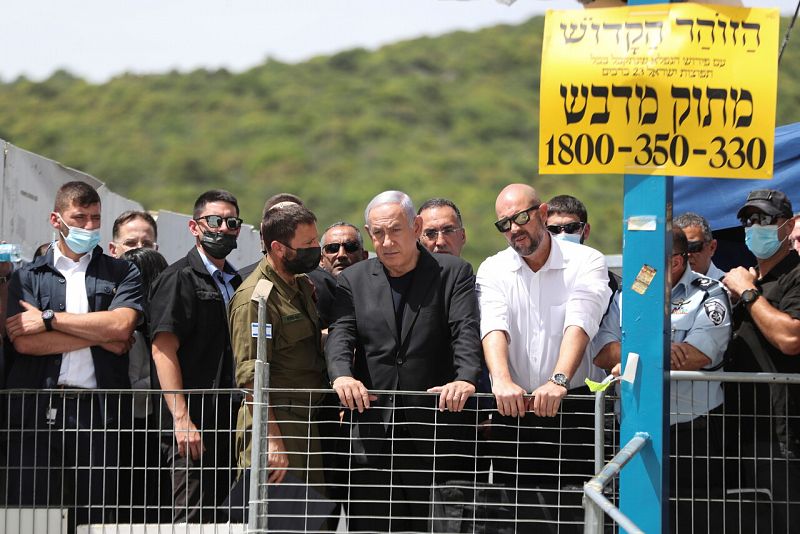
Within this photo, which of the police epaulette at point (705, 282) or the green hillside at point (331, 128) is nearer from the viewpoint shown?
the police epaulette at point (705, 282)

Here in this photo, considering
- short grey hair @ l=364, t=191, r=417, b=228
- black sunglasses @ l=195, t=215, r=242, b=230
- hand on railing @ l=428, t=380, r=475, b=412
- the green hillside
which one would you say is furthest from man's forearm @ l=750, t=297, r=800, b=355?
the green hillside

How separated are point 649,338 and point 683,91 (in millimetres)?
1031

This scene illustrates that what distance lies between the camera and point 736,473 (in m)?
5.45

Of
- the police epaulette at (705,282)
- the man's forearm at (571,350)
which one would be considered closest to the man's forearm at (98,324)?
the man's forearm at (571,350)

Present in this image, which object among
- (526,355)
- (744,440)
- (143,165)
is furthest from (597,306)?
(143,165)

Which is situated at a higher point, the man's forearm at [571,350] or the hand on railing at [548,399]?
the man's forearm at [571,350]

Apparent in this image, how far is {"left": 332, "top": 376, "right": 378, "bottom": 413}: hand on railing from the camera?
543 cm

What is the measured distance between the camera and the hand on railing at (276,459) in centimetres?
542

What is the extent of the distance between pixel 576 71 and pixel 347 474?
2135 millimetres

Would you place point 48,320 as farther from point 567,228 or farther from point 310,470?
point 567,228

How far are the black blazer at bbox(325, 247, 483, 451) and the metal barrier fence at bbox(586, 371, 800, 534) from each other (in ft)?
3.34

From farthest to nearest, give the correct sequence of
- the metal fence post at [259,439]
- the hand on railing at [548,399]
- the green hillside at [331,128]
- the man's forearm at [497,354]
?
the green hillside at [331,128], the man's forearm at [497,354], the hand on railing at [548,399], the metal fence post at [259,439]

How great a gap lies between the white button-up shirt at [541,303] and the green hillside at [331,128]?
4726 centimetres

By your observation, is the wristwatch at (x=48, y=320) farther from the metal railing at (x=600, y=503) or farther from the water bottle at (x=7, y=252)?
the metal railing at (x=600, y=503)
